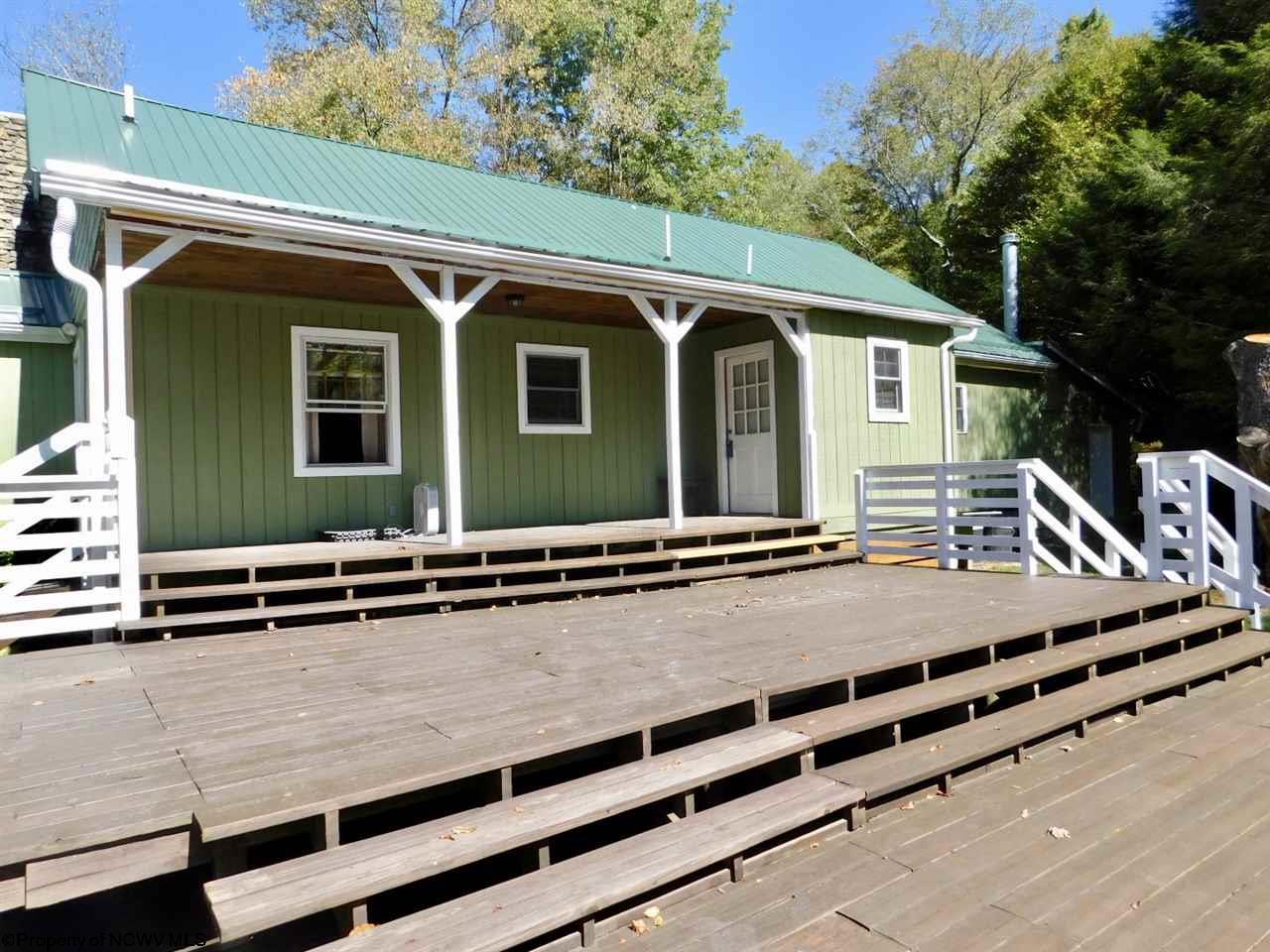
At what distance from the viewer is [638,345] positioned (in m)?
9.59

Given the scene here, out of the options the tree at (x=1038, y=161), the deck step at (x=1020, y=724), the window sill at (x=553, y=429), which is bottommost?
the deck step at (x=1020, y=724)

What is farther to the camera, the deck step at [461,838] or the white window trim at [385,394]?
the white window trim at [385,394]

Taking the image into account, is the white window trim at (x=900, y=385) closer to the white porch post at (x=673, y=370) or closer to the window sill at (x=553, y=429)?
the white porch post at (x=673, y=370)

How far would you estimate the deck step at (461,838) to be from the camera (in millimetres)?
2102

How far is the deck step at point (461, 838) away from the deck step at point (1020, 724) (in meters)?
0.32

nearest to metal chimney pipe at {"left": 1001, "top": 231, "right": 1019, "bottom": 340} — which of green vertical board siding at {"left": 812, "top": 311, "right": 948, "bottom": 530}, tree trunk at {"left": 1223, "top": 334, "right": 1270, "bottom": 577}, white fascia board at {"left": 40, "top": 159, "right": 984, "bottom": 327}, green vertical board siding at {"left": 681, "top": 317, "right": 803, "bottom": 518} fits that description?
green vertical board siding at {"left": 812, "top": 311, "right": 948, "bottom": 530}

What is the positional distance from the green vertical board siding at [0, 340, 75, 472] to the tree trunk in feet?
35.4

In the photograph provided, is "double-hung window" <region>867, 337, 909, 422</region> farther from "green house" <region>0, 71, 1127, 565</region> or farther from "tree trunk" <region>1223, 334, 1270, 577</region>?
"tree trunk" <region>1223, 334, 1270, 577</region>

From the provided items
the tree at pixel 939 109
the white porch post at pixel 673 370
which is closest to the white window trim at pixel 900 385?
the white porch post at pixel 673 370

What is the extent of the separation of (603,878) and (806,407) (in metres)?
6.90

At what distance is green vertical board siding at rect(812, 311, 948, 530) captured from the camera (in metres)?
9.08

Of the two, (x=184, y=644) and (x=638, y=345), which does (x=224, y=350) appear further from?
(x=638, y=345)

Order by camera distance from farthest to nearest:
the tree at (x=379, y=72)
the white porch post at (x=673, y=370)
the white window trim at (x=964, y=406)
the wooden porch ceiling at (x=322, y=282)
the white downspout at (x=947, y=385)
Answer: the tree at (x=379, y=72), the white window trim at (x=964, y=406), the white downspout at (x=947, y=385), the white porch post at (x=673, y=370), the wooden porch ceiling at (x=322, y=282)

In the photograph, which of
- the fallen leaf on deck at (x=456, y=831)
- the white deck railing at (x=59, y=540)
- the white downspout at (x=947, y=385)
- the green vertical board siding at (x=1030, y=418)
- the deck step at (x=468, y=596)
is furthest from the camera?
the green vertical board siding at (x=1030, y=418)
